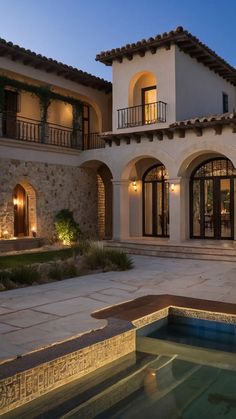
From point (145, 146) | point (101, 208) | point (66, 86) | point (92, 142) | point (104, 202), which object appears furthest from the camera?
point (104, 202)

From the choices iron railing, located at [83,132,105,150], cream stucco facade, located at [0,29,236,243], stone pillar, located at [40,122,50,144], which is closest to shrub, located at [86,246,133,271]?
cream stucco facade, located at [0,29,236,243]

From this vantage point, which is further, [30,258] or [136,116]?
[136,116]

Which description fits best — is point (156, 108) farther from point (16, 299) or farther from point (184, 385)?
point (184, 385)

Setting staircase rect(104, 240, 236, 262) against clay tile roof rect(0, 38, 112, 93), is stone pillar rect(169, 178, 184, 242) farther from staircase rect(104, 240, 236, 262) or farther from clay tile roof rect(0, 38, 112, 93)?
clay tile roof rect(0, 38, 112, 93)

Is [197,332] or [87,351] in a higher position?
[87,351]

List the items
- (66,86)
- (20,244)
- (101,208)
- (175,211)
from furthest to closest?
(101,208) → (66,86) → (20,244) → (175,211)

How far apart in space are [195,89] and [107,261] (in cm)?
913

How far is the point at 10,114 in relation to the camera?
17.2 metres

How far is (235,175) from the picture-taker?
16094 millimetres

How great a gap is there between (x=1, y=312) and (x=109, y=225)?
14098 millimetres

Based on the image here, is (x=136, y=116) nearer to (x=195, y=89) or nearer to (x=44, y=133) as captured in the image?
(x=195, y=89)

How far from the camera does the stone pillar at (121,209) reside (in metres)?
17.3

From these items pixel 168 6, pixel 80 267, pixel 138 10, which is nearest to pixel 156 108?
pixel 80 267

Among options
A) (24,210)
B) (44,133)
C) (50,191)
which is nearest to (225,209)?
(50,191)
